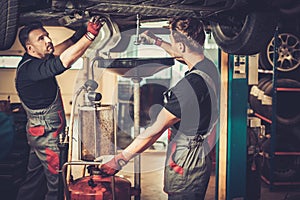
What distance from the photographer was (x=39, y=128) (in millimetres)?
3531

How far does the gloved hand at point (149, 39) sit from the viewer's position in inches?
146

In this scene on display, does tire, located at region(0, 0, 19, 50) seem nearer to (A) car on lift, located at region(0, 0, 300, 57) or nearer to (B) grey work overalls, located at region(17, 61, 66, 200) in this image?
(A) car on lift, located at region(0, 0, 300, 57)

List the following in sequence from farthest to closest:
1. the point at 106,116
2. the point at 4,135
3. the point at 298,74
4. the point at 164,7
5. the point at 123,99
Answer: the point at 123,99 → the point at 298,74 → the point at 106,116 → the point at 164,7 → the point at 4,135

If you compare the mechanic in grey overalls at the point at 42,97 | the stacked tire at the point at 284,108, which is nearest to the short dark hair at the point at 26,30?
the mechanic in grey overalls at the point at 42,97

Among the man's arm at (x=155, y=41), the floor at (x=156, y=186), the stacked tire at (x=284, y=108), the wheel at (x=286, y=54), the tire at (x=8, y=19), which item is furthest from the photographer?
the wheel at (x=286, y=54)

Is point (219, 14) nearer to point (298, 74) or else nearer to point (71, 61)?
point (71, 61)

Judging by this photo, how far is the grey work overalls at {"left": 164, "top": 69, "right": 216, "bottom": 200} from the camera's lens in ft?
11.5

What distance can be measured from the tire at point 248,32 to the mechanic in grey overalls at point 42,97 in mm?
1104

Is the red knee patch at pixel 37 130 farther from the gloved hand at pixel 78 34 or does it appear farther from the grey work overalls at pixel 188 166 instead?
the grey work overalls at pixel 188 166

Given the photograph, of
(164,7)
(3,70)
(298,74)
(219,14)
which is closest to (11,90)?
(3,70)

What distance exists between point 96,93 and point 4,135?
101 cm

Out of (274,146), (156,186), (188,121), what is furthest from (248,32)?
(156,186)

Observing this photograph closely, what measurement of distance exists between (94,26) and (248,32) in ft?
3.68

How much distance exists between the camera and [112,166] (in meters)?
3.15
